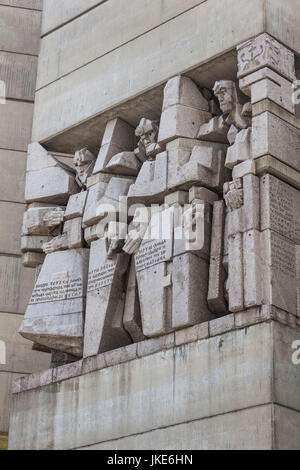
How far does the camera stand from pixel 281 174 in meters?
11.3

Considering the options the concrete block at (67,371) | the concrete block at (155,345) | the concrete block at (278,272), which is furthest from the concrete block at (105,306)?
the concrete block at (278,272)

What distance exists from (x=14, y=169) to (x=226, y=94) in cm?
480

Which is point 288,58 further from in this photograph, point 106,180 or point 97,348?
point 97,348

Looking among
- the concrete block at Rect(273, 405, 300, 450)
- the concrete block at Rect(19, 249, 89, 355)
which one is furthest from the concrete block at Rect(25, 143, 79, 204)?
the concrete block at Rect(273, 405, 300, 450)

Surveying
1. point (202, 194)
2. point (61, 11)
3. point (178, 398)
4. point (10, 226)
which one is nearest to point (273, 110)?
point (202, 194)

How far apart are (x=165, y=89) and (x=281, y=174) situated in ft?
6.72

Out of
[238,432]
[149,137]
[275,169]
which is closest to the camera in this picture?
[238,432]

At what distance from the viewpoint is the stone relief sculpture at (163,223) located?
1121 cm

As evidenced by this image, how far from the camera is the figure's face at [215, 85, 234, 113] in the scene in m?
12.0

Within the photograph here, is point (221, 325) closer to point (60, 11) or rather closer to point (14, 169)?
point (60, 11)

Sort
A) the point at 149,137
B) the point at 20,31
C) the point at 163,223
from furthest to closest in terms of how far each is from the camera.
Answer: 1. the point at 20,31
2. the point at 149,137
3. the point at 163,223

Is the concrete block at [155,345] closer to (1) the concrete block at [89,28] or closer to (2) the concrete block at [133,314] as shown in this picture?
(2) the concrete block at [133,314]

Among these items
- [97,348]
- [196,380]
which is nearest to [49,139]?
[97,348]

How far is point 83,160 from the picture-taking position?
45.1ft
